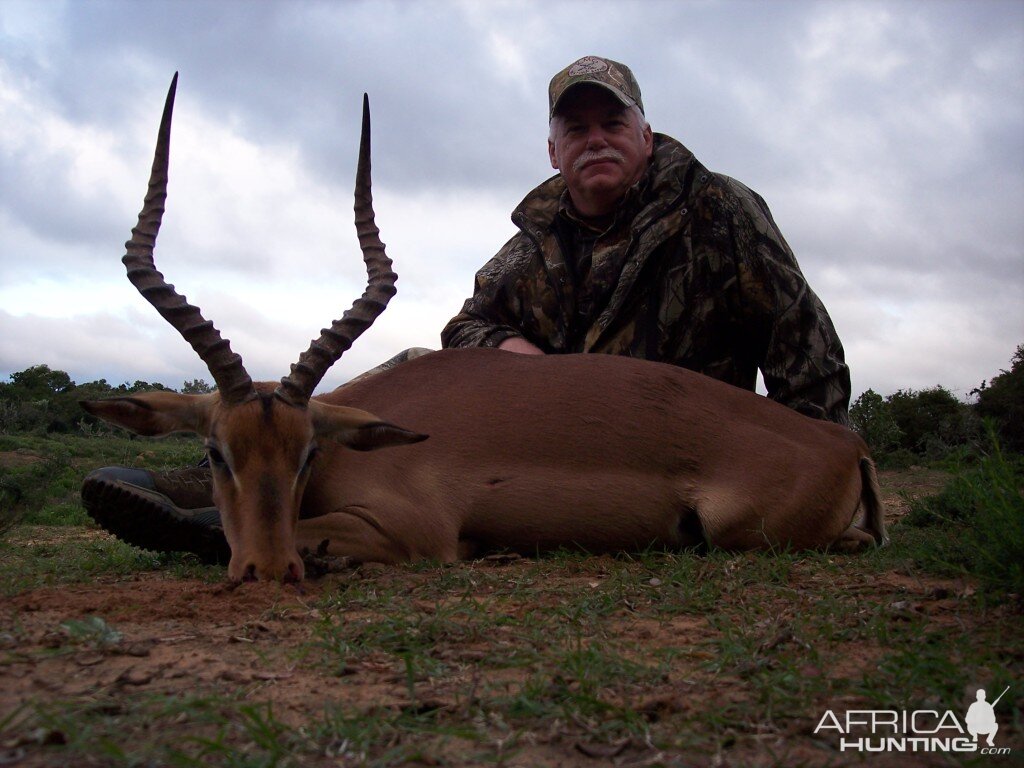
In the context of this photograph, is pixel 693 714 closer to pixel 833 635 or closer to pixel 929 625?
pixel 833 635

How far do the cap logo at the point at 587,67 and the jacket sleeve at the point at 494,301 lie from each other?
1.39m

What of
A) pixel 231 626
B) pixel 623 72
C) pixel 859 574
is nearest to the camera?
pixel 231 626

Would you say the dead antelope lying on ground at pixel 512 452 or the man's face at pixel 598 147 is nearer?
the dead antelope lying on ground at pixel 512 452

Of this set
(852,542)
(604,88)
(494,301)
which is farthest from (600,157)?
(852,542)

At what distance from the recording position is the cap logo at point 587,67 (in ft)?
23.8

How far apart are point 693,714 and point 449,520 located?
9.19 ft

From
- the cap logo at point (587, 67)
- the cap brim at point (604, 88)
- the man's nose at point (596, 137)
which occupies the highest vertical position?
the cap logo at point (587, 67)

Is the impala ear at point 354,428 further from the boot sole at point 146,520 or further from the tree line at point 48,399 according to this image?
the tree line at point 48,399

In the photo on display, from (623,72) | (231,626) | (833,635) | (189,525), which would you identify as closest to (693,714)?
(833,635)

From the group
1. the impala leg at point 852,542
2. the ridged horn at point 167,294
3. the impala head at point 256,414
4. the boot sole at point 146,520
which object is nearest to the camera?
the impala head at point 256,414

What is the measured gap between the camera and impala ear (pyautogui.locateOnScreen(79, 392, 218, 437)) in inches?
190

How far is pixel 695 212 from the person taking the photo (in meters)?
6.98

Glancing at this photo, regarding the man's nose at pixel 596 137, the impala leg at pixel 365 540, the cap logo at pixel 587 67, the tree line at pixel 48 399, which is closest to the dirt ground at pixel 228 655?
the impala leg at pixel 365 540

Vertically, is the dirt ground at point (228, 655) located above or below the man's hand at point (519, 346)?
below
